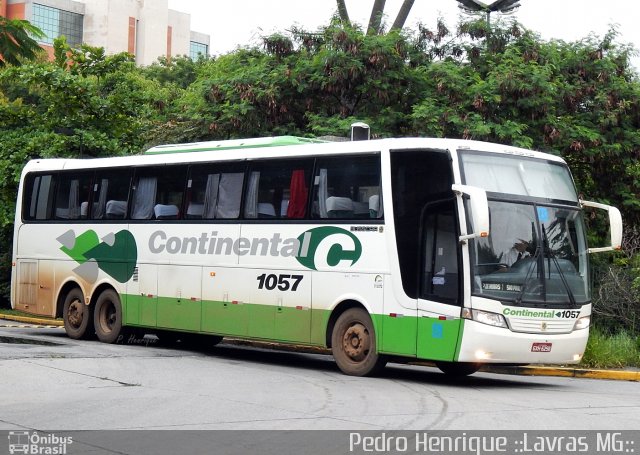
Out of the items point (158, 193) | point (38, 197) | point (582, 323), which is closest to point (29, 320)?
point (38, 197)

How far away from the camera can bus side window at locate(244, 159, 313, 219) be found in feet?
58.2

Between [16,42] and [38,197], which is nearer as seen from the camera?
[16,42]

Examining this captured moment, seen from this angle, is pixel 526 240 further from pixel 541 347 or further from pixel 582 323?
pixel 582 323

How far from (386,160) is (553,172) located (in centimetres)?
263

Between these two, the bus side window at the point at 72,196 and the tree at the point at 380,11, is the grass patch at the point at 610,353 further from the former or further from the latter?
the tree at the point at 380,11

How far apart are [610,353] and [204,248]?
7.49 m

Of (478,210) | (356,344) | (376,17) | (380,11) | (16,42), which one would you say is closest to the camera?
(16,42)

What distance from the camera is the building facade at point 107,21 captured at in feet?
282

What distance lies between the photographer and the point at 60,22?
87438 millimetres

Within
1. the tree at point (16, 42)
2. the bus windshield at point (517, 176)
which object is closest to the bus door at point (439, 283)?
the bus windshield at point (517, 176)

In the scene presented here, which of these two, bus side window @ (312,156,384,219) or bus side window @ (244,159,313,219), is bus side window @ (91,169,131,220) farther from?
bus side window @ (312,156,384,219)

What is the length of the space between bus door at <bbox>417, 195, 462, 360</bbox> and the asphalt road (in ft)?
2.20

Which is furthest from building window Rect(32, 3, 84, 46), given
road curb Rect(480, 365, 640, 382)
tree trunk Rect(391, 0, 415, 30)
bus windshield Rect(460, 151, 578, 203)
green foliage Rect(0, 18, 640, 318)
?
bus windshield Rect(460, 151, 578, 203)

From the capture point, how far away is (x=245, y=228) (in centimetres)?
1872
